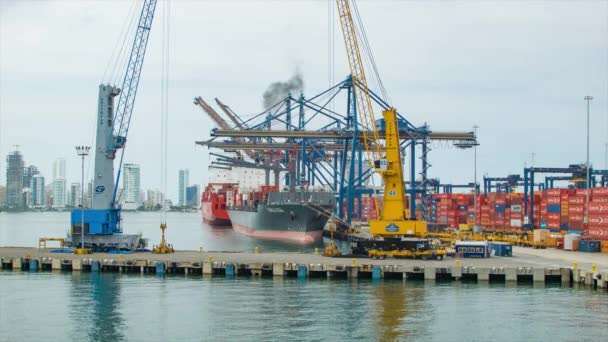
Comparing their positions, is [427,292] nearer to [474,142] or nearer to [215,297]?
[215,297]

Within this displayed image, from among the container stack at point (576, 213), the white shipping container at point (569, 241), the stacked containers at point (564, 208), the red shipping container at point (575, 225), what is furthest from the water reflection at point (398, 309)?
the stacked containers at point (564, 208)

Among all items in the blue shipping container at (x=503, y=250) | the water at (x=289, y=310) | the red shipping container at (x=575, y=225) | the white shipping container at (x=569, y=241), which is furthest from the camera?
the red shipping container at (x=575, y=225)

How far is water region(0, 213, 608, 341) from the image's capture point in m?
42.3

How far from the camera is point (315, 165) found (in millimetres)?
139125

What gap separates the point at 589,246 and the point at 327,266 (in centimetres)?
3059

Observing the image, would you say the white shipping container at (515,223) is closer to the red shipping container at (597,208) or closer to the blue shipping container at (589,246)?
the red shipping container at (597,208)

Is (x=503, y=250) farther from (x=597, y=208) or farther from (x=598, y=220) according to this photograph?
(x=597, y=208)

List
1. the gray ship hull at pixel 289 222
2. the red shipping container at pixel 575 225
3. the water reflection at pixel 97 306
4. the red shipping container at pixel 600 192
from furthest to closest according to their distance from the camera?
the gray ship hull at pixel 289 222 < the red shipping container at pixel 575 225 < the red shipping container at pixel 600 192 < the water reflection at pixel 97 306

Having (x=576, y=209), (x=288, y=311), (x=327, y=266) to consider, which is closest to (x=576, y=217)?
(x=576, y=209)

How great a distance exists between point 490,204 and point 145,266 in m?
86.5

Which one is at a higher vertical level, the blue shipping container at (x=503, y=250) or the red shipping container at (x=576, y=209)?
the red shipping container at (x=576, y=209)

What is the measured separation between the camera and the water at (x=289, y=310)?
139ft

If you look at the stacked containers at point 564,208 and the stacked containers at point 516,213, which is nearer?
the stacked containers at point 564,208

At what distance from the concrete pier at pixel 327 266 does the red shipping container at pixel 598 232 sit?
541 cm
